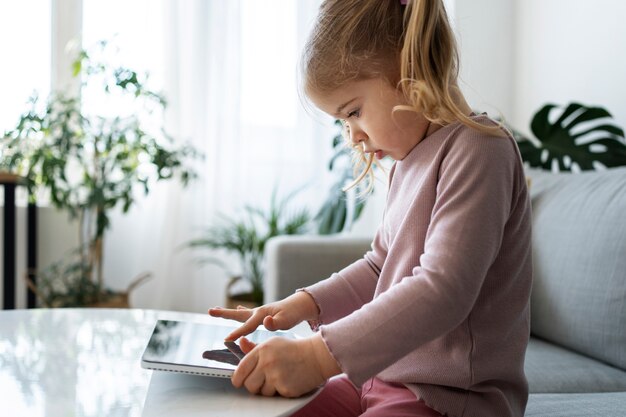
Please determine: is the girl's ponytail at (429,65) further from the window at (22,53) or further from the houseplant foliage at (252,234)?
the window at (22,53)

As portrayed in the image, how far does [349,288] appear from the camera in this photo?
1002 mm

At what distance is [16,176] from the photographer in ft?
7.88

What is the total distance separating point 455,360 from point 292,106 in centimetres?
277

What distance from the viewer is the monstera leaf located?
6.95ft

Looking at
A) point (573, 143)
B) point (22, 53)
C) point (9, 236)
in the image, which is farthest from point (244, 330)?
point (22, 53)

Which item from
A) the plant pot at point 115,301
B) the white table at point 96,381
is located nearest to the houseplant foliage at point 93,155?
the plant pot at point 115,301

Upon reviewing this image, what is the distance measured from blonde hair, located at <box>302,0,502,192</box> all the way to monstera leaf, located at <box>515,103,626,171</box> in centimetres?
139

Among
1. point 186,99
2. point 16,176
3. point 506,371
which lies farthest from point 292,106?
point 506,371

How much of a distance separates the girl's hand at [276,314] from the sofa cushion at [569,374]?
0.56m

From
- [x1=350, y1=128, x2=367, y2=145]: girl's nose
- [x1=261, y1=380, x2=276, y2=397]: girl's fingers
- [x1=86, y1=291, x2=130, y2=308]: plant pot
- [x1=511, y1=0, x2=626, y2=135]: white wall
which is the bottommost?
[x1=86, y1=291, x2=130, y2=308]: plant pot

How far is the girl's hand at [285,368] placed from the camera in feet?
2.38

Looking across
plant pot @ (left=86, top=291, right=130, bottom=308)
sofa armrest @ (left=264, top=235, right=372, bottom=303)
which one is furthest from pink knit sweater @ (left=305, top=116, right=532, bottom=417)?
plant pot @ (left=86, top=291, right=130, bottom=308)

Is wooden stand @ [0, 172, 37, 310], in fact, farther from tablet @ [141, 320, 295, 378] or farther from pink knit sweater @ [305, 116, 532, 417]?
pink knit sweater @ [305, 116, 532, 417]

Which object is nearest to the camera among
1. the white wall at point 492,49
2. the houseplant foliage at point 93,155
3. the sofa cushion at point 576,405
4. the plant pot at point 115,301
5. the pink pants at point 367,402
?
the pink pants at point 367,402
